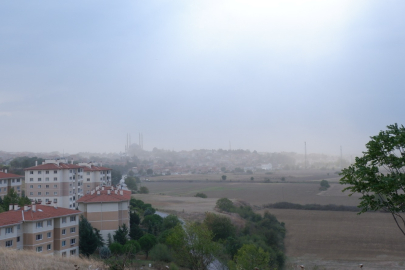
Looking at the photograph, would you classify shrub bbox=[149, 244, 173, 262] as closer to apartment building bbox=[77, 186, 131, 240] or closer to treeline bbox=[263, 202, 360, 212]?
apartment building bbox=[77, 186, 131, 240]

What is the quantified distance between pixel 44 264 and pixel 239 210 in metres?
37.6

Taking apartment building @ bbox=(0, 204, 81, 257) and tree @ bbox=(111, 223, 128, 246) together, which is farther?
tree @ bbox=(111, 223, 128, 246)

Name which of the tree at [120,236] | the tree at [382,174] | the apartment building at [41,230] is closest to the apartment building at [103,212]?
the tree at [120,236]

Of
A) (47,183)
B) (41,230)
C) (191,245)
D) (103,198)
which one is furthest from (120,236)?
(47,183)

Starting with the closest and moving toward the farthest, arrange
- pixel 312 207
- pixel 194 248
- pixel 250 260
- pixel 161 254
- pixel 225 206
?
pixel 250 260
pixel 194 248
pixel 161 254
pixel 225 206
pixel 312 207

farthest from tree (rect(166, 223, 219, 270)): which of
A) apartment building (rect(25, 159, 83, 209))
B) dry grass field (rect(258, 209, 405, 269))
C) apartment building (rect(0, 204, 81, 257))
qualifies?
apartment building (rect(25, 159, 83, 209))

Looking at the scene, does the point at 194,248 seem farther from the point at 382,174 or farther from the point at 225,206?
the point at 225,206

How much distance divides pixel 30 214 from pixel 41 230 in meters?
1.15

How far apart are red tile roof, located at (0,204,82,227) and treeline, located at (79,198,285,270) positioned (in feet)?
6.97

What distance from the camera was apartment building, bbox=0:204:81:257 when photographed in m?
21.8

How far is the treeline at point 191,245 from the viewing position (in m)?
19.9

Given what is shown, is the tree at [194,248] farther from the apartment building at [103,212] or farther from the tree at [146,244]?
the apartment building at [103,212]

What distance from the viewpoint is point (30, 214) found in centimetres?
2331

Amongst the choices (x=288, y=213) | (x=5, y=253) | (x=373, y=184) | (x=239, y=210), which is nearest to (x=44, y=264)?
(x=5, y=253)
